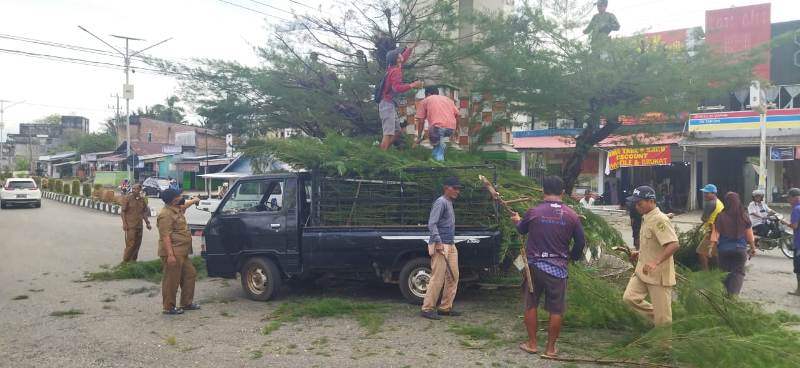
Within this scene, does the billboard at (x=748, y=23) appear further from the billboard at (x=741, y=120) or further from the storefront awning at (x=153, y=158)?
the storefront awning at (x=153, y=158)

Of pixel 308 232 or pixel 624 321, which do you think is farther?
pixel 308 232

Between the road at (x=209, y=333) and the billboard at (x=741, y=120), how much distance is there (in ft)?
56.5

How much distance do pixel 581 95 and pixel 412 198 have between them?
3.51 meters

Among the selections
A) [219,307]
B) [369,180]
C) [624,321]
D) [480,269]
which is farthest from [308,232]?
[624,321]

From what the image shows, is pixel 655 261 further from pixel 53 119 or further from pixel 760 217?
pixel 53 119

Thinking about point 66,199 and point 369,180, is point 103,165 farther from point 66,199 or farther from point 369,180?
point 369,180

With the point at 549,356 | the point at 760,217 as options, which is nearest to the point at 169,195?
the point at 549,356

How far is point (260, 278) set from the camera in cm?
715

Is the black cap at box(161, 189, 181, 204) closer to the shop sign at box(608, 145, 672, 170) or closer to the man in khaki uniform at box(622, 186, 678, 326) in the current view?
the man in khaki uniform at box(622, 186, 678, 326)

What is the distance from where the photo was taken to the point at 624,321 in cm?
530

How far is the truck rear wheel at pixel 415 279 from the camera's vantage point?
667 cm

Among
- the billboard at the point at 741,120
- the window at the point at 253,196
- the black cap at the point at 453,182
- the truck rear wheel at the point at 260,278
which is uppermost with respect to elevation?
the billboard at the point at 741,120

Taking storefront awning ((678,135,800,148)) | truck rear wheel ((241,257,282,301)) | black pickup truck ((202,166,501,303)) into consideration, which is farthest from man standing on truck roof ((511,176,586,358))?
storefront awning ((678,135,800,148))

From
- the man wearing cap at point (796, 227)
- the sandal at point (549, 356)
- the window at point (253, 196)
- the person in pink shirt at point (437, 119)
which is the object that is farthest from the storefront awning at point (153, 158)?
the sandal at point (549, 356)
